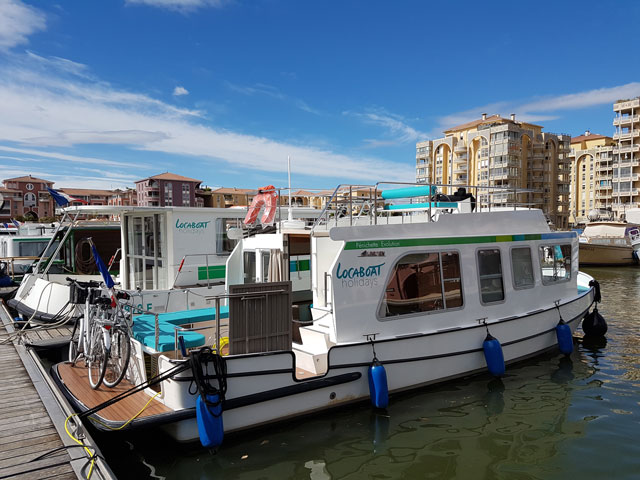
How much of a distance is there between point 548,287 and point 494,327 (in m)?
2.04

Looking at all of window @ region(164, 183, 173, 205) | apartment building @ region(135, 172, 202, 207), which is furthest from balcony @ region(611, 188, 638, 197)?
window @ region(164, 183, 173, 205)

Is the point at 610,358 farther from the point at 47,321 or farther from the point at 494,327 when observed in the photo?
the point at 47,321

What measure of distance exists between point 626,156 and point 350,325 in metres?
77.5

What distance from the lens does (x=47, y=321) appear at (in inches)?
444

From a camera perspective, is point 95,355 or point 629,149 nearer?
point 95,355

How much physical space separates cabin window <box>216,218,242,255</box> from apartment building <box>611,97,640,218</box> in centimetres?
6901

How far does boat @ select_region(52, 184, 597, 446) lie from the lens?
569 cm

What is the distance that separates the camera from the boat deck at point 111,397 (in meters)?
→ 5.50

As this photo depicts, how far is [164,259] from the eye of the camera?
12094mm

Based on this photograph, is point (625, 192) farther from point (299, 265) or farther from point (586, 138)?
point (299, 265)

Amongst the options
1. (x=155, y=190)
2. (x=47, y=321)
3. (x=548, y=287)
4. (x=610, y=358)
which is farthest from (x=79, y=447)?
(x=155, y=190)

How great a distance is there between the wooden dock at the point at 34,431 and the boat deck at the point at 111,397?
0.69 feet

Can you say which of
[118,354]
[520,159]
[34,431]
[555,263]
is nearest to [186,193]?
[520,159]

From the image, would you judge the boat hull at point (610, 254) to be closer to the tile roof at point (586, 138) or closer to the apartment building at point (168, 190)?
the tile roof at point (586, 138)
